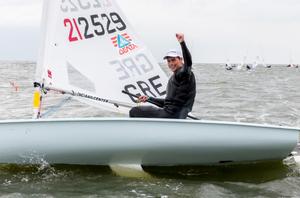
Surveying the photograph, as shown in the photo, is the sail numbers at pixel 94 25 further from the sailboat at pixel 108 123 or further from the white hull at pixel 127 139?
the white hull at pixel 127 139

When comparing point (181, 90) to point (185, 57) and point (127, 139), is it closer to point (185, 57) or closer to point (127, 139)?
point (185, 57)

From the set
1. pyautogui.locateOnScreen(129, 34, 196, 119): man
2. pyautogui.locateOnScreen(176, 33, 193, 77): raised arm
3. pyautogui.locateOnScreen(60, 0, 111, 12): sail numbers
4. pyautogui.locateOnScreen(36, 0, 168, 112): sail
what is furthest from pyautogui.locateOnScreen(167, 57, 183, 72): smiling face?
pyautogui.locateOnScreen(60, 0, 111, 12): sail numbers

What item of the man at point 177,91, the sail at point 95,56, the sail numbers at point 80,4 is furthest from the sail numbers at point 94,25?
the man at point 177,91

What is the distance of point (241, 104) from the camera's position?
12.2 metres

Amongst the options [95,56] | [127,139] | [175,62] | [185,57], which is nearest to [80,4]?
[95,56]

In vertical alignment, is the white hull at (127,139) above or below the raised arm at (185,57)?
below

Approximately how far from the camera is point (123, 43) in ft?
17.5

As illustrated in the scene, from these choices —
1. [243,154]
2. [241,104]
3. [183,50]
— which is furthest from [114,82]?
[241,104]

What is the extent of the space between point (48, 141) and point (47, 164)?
36 cm

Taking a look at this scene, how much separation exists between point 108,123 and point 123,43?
1354mm

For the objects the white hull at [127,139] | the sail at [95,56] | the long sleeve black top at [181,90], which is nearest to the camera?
the white hull at [127,139]

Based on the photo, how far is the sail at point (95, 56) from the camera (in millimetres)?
4961

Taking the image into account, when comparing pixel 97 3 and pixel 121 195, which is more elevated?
pixel 97 3

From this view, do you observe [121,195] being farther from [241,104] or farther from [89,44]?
[241,104]
